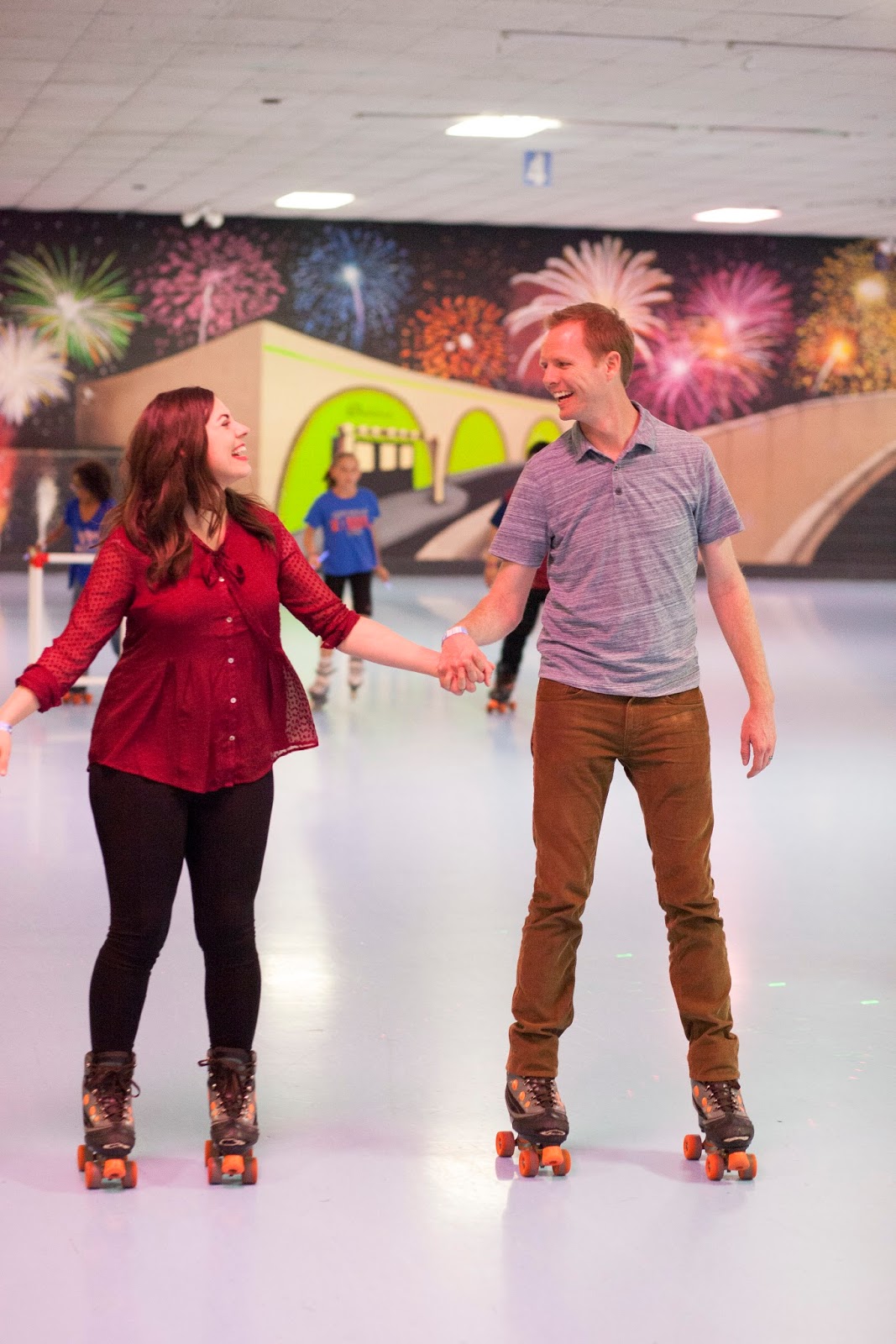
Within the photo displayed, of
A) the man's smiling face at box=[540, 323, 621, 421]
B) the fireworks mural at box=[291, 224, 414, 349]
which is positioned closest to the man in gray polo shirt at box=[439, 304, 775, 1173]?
the man's smiling face at box=[540, 323, 621, 421]

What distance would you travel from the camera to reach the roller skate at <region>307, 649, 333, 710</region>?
342 inches

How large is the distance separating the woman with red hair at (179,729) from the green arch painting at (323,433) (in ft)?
53.0

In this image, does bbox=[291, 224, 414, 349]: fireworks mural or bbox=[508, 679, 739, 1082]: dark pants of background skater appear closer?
bbox=[508, 679, 739, 1082]: dark pants of background skater

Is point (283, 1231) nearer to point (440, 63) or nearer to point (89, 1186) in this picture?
point (89, 1186)

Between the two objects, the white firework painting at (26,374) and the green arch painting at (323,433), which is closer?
the white firework painting at (26,374)

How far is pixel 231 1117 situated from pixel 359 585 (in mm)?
6372

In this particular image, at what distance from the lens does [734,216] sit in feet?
59.7

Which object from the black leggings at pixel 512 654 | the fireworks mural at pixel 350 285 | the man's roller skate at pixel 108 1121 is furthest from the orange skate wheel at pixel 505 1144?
the fireworks mural at pixel 350 285

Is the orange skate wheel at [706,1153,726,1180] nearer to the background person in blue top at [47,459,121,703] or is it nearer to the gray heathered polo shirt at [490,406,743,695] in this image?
the gray heathered polo shirt at [490,406,743,695]

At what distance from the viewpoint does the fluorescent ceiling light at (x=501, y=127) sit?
507 inches

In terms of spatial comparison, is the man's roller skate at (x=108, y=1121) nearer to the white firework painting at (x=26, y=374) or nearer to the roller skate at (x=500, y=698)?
the roller skate at (x=500, y=698)

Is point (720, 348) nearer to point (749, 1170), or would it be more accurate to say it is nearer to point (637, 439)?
point (637, 439)

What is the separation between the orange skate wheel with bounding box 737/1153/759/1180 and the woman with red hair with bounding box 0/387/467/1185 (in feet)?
2.68

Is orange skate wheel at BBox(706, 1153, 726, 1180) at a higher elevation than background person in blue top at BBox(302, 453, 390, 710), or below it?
below
